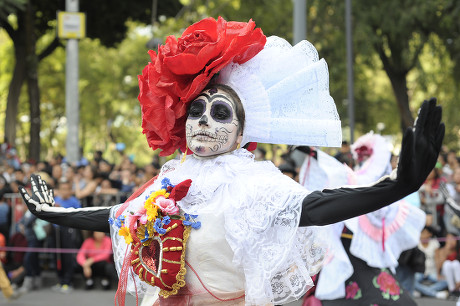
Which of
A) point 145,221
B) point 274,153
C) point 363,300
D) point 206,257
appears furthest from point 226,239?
point 274,153

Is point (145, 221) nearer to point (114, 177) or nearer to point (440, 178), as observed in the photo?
point (440, 178)

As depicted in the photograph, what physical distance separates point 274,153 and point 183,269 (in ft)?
30.5

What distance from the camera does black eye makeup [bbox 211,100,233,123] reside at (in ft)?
12.4

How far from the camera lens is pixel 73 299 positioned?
9766mm

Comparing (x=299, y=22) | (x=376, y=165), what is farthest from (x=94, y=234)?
(x=376, y=165)

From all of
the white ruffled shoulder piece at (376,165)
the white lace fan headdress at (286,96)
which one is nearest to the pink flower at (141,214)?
the white lace fan headdress at (286,96)

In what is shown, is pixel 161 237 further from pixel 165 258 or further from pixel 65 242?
pixel 65 242

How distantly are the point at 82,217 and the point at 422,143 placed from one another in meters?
1.93

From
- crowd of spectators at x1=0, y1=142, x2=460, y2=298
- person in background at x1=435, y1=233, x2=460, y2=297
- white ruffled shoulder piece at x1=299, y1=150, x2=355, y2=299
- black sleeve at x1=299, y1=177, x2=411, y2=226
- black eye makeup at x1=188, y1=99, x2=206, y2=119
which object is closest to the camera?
black sleeve at x1=299, y1=177, x2=411, y2=226

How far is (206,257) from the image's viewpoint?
3592mm

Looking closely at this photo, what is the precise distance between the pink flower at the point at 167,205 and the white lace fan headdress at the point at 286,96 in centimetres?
53

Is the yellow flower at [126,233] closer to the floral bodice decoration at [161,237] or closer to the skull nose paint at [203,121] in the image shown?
the floral bodice decoration at [161,237]

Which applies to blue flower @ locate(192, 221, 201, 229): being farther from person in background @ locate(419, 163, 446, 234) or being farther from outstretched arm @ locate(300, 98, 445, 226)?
person in background @ locate(419, 163, 446, 234)

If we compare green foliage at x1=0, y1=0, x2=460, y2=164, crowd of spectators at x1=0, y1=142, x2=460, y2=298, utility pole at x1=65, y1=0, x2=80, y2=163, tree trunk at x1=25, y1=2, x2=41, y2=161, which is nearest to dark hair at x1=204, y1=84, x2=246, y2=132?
crowd of spectators at x1=0, y1=142, x2=460, y2=298
